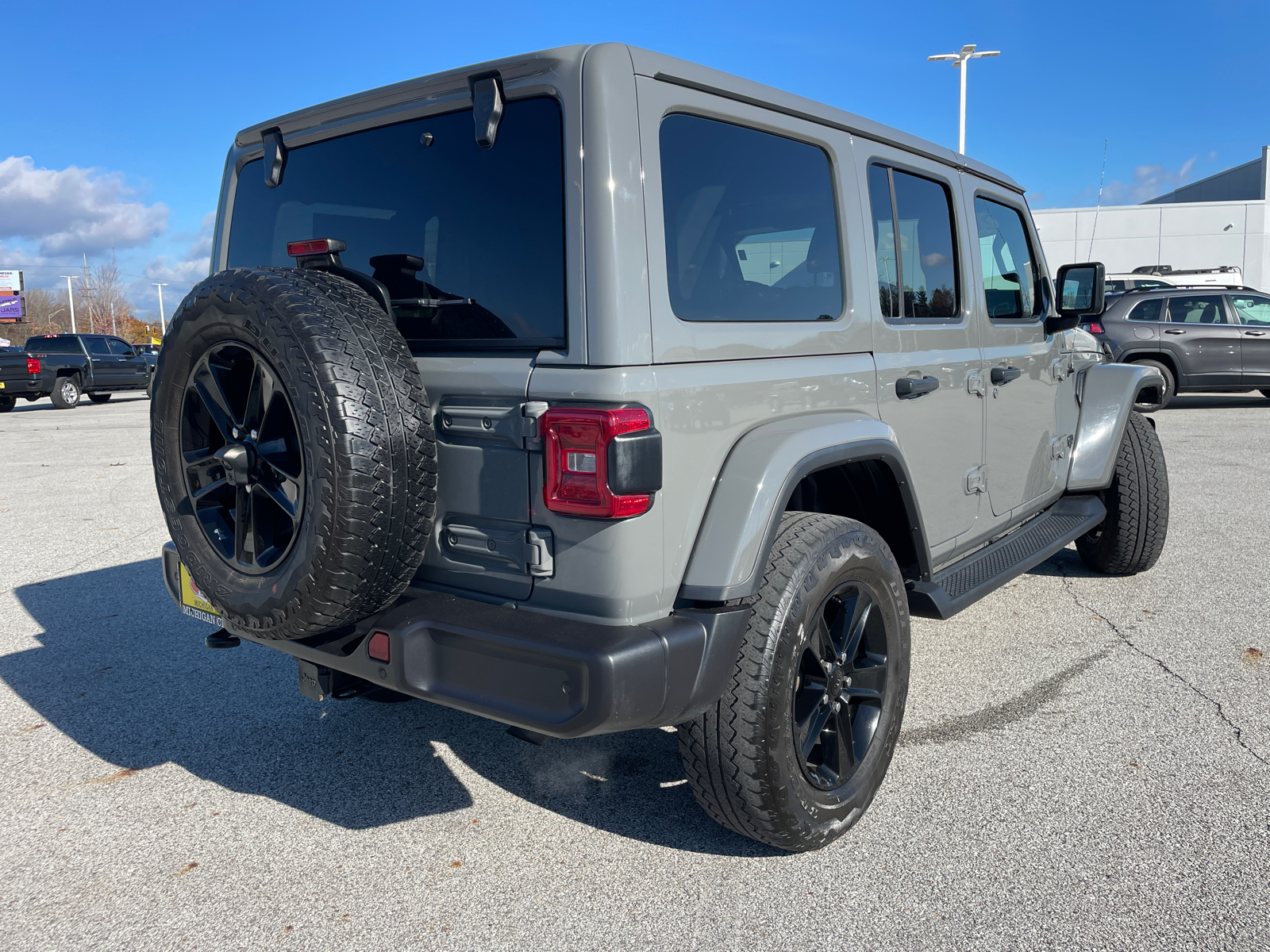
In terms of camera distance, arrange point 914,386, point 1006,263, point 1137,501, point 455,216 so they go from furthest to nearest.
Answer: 1. point 1137,501
2. point 1006,263
3. point 914,386
4. point 455,216

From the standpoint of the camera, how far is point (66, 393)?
20328mm

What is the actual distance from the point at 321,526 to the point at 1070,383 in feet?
12.7

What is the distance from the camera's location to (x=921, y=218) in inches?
136

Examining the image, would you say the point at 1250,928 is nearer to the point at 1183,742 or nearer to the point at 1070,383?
the point at 1183,742

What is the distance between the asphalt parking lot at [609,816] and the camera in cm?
237

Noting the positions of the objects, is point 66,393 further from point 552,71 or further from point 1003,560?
point 552,71

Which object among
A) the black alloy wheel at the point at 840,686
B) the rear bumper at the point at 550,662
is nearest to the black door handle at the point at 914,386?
the black alloy wheel at the point at 840,686

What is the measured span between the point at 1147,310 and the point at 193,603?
1426 cm

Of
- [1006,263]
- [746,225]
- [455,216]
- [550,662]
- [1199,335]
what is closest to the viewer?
[550,662]

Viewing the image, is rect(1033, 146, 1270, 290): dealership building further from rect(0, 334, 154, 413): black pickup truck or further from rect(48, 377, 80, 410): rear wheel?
rect(48, 377, 80, 410): rear wheel

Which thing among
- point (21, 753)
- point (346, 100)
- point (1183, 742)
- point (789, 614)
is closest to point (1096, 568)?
point (1183, 742)

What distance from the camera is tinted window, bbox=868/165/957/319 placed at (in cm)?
315

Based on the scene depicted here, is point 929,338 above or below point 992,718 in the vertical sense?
above

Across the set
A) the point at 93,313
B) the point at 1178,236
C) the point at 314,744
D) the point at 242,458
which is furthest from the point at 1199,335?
the point at 93,313
